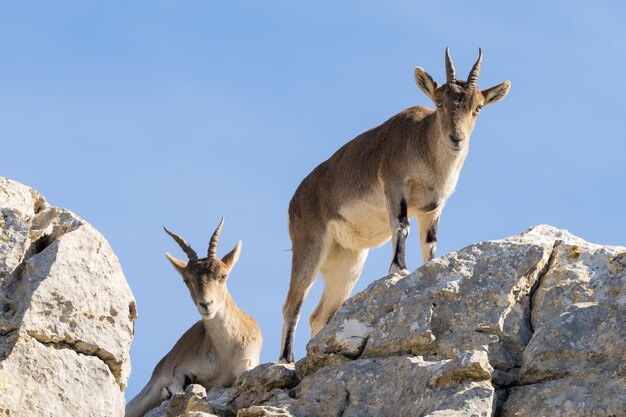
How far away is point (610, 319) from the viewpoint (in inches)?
375

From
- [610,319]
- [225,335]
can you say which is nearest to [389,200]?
[225,335]

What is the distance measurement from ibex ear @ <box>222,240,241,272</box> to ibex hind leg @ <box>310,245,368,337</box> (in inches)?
73.1

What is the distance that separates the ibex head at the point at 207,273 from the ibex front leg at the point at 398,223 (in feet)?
11.4

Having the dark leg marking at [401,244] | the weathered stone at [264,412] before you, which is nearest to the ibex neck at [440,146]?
the dark leg marking at [401,244]

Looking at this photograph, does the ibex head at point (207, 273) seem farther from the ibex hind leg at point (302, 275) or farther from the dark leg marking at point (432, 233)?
the dark leg marking at point (432, 233)

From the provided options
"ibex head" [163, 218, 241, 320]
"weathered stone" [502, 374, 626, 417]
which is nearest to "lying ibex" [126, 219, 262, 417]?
"ibex head" [163, 218, 241, 320]

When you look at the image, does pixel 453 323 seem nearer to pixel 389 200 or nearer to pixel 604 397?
pixel 604 397

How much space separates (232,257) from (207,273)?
89cm

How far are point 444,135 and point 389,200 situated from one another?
44.7 inches

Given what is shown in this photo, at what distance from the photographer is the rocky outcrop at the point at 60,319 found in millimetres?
9039

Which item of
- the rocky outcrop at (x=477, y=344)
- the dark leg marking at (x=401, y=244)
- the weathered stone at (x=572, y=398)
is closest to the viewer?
the weathered stone at (x=572, y=398)

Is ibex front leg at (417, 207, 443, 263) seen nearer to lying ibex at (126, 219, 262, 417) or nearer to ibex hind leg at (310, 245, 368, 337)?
ibex hind leg at (310, 245, 368, 337)

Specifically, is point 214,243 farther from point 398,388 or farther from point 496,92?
point 398,388

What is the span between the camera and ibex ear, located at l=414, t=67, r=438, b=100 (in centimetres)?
1627
